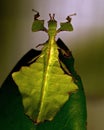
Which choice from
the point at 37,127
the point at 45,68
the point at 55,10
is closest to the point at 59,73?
the point at 45,68

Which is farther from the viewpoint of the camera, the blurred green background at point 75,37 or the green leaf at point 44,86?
the blurred green background at point 75,37

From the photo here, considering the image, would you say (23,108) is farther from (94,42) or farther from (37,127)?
(94,42)

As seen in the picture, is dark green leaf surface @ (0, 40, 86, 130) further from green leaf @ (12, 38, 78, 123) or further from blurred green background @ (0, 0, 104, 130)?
blurred green background @ (0, 0, 104, 130)

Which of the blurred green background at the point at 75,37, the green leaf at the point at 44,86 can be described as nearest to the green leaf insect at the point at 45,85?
the green leaf at the point at 44,86

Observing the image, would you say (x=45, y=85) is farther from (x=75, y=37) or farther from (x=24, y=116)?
(x=75, y=37)

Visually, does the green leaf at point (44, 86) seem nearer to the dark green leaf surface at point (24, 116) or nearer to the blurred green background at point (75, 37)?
the dark green leaf surface at point (24, 116)

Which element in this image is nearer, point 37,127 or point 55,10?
point 37,127
